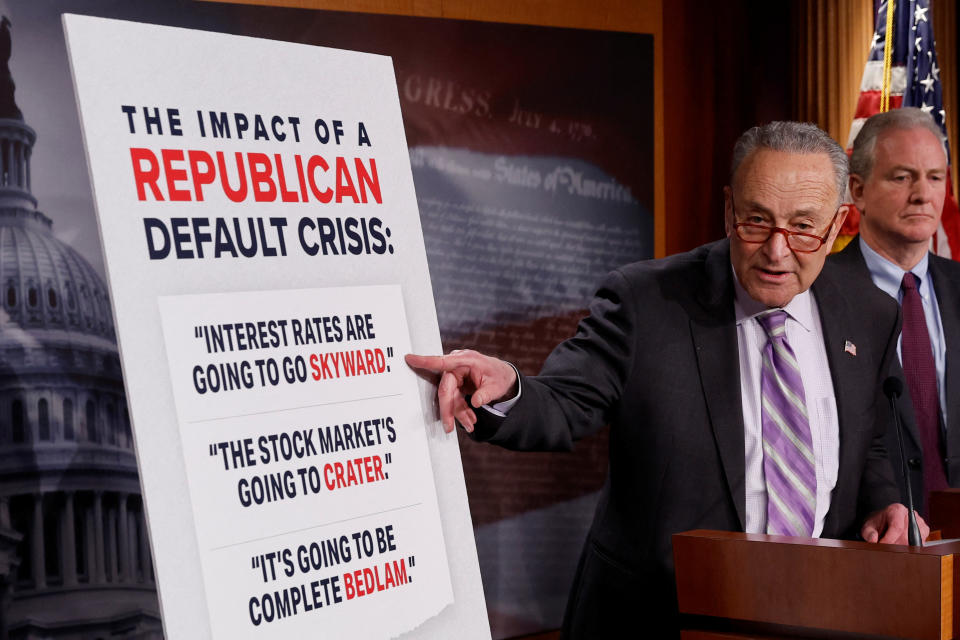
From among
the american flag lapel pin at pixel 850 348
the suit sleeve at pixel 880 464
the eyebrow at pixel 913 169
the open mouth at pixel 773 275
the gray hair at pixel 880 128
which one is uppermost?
the gray hair at pixel 880 128

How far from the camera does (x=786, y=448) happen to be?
6.86ft

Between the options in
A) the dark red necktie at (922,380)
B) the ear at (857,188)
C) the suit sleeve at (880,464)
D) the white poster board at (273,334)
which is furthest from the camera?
the ear at (857,188)

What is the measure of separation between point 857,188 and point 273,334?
2.27 metres

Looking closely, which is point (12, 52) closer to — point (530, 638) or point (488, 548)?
point (488, 548)

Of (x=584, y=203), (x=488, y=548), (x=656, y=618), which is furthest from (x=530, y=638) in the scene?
(x=656, y=618)

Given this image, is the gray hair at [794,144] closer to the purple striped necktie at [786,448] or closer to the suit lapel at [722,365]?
the suit lapel at [722,365]

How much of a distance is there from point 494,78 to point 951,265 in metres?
1.80

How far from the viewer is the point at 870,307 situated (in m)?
2.38

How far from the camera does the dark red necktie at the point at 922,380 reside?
2.85 m

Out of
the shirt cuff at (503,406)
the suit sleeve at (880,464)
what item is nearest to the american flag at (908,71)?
the suit sleeve at (880,464)

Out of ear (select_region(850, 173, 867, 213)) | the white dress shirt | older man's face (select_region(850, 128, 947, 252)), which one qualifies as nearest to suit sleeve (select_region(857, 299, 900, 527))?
the white dress shirt

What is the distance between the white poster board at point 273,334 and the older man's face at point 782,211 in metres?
0.75

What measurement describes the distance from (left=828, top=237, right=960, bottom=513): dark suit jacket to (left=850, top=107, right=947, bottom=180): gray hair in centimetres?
26

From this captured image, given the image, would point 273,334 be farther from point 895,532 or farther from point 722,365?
point 895,532
